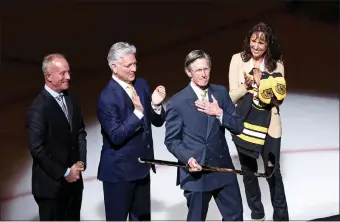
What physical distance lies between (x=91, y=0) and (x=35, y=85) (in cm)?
45

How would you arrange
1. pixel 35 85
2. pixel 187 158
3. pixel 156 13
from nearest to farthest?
pixel 187 158, pixel 35 85, pixel 156 13

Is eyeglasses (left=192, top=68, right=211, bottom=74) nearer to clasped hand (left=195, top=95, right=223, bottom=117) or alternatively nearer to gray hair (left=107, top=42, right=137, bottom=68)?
clasped hand (left=195, top=95, right=223, bottom=117)

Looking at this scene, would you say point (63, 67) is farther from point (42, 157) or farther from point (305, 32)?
point (305, 32)

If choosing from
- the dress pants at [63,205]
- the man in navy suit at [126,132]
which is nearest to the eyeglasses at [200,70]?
the man in navy suit at [126,132]

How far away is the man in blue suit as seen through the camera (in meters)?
1.79

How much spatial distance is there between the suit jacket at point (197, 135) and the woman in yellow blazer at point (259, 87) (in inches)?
6.9

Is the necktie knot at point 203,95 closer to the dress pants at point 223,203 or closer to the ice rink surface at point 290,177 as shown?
the dress pants at point 223,203

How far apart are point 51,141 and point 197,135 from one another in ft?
1.34

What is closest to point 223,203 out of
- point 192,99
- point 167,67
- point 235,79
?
point 192,99

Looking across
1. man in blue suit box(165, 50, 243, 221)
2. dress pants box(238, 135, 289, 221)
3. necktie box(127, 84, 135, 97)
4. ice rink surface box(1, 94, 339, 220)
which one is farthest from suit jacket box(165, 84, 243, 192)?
ice rink surface box(1, 94, 339, 220)

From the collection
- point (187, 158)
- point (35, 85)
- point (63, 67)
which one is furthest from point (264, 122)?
point (35, 85)

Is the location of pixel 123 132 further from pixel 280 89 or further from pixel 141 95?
pixel 280 89

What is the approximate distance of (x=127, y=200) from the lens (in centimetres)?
187

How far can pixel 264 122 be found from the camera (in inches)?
79.7
